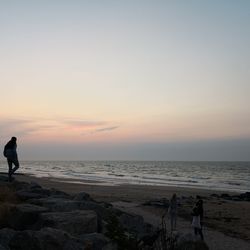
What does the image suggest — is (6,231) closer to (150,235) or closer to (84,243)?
(84,243)

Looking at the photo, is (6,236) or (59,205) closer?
(6,236)

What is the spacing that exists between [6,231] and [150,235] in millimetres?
3964

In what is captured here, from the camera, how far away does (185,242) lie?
394 inches

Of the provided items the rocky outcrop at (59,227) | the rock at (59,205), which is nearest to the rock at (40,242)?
the rocky outcrop at (59,227)

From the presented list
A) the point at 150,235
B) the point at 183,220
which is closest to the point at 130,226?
the point at 150,235

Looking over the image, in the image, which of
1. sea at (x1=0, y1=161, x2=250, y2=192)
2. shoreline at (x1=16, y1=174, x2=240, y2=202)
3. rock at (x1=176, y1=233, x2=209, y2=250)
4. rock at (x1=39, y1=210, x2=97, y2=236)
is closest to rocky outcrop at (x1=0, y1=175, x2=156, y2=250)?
rock at (x1=39, y1=210, x2=97, y2=236)

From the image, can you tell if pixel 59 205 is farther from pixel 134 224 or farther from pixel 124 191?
pixel 124 191

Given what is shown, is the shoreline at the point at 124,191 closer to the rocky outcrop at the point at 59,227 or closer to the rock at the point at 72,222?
the rocky outcrop at the point at 59,227

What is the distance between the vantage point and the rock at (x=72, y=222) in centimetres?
961

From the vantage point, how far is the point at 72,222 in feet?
31.9

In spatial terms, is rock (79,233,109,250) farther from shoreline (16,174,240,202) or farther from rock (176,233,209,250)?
shoreline (16,174,240,202)

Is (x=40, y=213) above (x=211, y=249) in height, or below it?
above

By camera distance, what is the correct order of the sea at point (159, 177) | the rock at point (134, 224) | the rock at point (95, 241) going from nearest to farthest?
the rock at point (95, 241) < the rock at point (134, 224) < the sea at point (159, 177)

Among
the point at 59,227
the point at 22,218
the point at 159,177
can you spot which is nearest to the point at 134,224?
the point at 59,227
